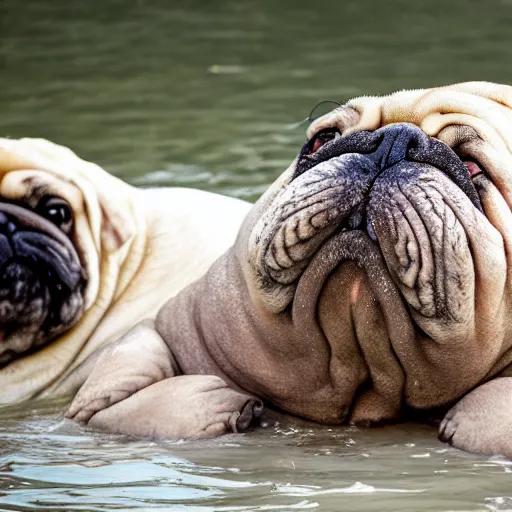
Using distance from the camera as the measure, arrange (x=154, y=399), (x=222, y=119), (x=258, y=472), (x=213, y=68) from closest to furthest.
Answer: (x=258, y=472) < (x=154, y=399) < (x=222, y=119) < (x=213, y=68)

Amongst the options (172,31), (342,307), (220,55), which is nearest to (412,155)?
(342,307)

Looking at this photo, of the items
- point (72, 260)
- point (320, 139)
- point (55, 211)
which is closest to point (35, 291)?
point (72, 260)

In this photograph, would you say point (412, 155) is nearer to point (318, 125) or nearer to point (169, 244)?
point (318, 125)

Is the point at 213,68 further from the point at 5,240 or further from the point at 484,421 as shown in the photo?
the point at 484,421

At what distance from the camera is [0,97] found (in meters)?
12.5

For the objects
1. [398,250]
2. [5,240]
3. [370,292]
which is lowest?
[370,292]

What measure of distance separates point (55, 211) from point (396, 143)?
1882mm

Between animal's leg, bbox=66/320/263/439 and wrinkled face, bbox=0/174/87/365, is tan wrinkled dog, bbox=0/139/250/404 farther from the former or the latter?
animal's leg, bbox=66/320/263/439

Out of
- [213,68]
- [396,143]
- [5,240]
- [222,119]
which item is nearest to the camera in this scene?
[396,143]

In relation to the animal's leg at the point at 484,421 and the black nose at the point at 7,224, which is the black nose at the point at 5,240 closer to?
the black nose at the point at 7,224

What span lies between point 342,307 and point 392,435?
54 centimetres

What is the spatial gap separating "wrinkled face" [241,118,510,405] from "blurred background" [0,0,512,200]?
3.74 metres

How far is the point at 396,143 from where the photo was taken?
5543mm

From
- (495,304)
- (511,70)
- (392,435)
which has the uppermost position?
(511,70)
